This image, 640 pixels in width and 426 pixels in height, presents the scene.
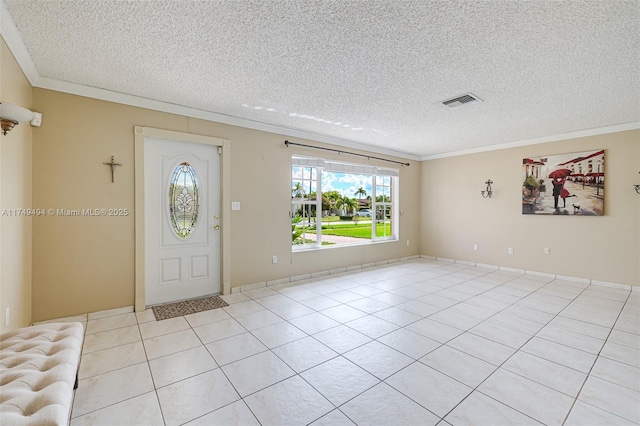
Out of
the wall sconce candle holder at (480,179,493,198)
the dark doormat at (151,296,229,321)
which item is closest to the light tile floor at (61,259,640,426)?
the dark doormat at (151,296,229,321)

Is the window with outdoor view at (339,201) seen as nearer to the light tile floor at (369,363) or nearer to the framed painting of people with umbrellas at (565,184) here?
the light tile floor at (369,363)

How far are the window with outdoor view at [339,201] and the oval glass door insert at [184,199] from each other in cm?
162

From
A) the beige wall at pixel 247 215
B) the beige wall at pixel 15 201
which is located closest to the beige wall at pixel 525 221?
the beige wall at pixel 247 215

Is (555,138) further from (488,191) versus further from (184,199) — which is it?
(184,199)

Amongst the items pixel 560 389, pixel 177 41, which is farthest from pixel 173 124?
pixel 560 389

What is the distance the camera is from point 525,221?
214 inches

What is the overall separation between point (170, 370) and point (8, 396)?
1.11 metres

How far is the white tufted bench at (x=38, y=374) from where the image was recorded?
1.18 metres

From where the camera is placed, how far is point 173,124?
3.71m

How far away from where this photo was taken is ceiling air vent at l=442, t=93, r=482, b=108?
3.34 m

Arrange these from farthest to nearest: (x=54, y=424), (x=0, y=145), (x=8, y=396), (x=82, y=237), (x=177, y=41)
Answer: (x=82, y=237), (x=177, y=41), (x=0, y=145), (x=8, y=396), (x=54, y=424)

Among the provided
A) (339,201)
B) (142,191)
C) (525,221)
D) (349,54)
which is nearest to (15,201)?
(142,191)

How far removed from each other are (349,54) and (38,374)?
293cm

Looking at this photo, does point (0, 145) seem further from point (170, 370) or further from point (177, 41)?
point (170, 370)
